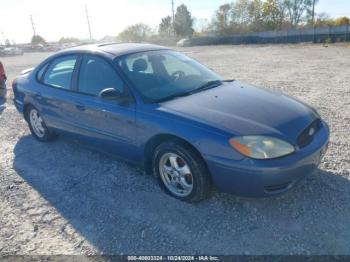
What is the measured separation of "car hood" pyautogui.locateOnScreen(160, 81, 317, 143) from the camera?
299cm

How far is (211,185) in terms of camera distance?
3.21m

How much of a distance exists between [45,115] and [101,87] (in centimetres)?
149

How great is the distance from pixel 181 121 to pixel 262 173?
0.90 metres

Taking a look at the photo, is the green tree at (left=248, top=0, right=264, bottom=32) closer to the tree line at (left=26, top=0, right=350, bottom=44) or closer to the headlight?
the tree line at (left=26, top=0, right=350, bottom=44)

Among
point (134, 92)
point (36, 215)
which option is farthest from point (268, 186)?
point (36, 215)

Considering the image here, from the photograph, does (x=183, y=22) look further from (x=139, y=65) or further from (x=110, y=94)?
(x=110, y=94)

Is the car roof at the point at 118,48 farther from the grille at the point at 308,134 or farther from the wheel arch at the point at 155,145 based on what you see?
the grille at the point at 308,134

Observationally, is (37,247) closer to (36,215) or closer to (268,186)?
(36,215)

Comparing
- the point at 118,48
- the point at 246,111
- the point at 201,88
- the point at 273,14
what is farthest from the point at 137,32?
the point at 246,111

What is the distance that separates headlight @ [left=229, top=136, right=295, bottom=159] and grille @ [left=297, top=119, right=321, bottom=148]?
0.63ft

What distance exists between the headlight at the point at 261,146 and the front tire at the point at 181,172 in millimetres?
434

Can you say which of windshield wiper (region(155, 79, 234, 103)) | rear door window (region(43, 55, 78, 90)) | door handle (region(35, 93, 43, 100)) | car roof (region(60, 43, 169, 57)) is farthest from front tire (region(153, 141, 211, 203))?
door handle (region(35, 93, 43, 100))

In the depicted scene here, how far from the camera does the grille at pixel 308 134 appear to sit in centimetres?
304

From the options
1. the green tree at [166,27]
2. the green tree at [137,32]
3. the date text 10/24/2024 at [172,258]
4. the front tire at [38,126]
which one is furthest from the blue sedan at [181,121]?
the green tree at [137,32]
